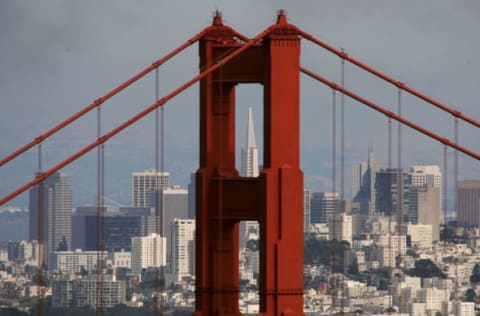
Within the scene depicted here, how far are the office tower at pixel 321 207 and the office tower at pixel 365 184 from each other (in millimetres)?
1819

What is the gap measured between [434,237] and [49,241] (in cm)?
2203

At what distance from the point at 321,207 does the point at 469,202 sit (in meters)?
22.2

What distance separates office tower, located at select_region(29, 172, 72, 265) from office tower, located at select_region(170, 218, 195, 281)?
5796 mm

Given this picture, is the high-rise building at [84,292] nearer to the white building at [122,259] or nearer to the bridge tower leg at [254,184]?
the white building at [122,259]

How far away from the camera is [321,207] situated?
17325 centimetres

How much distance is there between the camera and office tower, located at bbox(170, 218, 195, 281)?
16262cm

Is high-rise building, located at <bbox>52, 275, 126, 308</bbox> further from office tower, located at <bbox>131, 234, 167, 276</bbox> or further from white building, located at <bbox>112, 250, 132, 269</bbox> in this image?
office tower, located at <bbox>131, 234, 167, 276</bbox>

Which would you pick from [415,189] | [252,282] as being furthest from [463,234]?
[252,282]

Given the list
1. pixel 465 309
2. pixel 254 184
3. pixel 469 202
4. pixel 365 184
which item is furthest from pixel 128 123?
pixel 365 184

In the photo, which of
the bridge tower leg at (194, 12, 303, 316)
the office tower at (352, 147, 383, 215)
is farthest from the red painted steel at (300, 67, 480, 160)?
the office tower at (352, 147, 383, 215)

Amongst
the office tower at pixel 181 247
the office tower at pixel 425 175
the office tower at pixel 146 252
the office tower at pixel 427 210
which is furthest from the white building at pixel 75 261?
the office tower at pixel 427 210

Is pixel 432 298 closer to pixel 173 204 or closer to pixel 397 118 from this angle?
pixel 173 204

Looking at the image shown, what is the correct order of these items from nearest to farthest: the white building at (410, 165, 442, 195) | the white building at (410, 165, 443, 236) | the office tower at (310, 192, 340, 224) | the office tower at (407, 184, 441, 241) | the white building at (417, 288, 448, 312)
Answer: the white building at (417, 288, 448, 312) → the office tower at (310, 192, 340, 224) → the white building at (410, 165, 442, 195) → the white building at (410, 165, 443, 236) → the office tower at (407, 184, 441, 241)

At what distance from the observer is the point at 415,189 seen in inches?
6772
